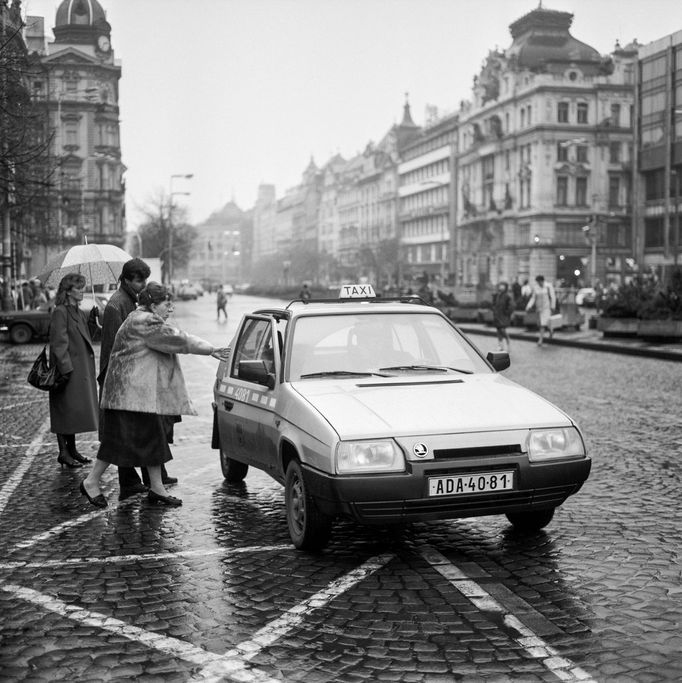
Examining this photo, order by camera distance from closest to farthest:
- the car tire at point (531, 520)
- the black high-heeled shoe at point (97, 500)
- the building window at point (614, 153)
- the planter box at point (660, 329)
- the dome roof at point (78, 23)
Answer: the car tire at point (531, 520) < the black high-heeled shoe at point (97, 500) < the planter box at point (660, 329) < the building window at point (614, 153) < the dome roof at point (78, 23)

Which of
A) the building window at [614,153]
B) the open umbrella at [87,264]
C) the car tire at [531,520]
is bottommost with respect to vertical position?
the car tire at [531,520]

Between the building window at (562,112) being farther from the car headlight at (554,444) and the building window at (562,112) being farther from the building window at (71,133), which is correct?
the car headlight at (554,444)

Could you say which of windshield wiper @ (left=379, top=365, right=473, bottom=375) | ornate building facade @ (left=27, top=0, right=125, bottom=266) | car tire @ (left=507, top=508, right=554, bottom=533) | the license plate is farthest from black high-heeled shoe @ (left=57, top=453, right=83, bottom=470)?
ornate building facade @ (left=27, top=0, right=125, bottom=266)

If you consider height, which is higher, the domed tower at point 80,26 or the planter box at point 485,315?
the domed tower at point 80,26

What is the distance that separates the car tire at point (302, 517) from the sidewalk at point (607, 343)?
1787 centimetres

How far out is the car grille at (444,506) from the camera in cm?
582

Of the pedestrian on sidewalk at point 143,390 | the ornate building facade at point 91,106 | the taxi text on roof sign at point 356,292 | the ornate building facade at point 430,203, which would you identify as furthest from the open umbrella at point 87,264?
the ornate building facade at point 430,203

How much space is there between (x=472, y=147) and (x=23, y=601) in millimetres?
104194

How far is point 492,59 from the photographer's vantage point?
101 m

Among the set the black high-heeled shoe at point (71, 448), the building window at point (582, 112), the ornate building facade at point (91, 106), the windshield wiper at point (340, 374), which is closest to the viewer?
the windshield wiper at point (340, 374)

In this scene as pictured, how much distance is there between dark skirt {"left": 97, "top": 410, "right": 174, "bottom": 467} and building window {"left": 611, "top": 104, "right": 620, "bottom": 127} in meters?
90.6

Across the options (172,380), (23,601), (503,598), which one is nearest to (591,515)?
(503,598)

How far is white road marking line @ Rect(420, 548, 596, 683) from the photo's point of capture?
14.1ft

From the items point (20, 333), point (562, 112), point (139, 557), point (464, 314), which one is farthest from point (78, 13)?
point (139, 557)
